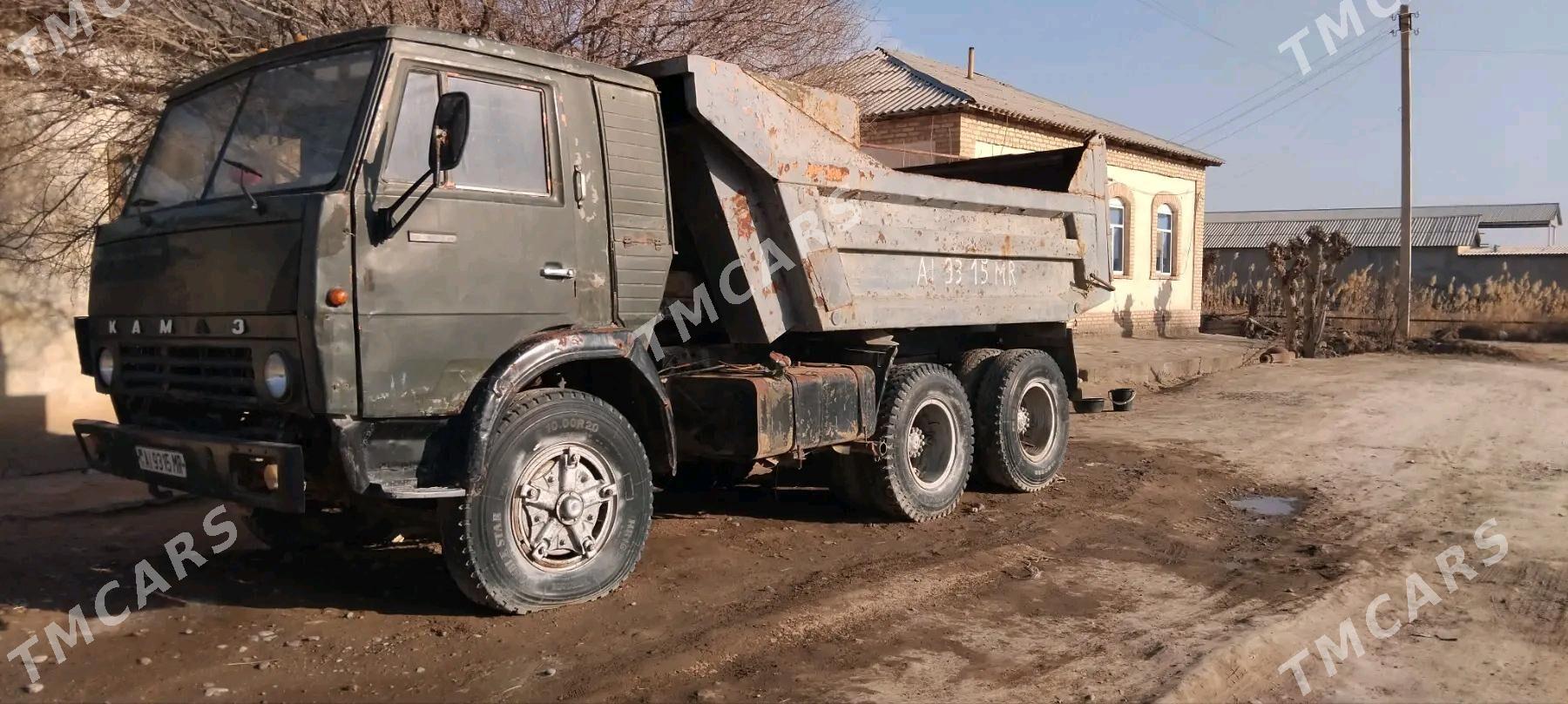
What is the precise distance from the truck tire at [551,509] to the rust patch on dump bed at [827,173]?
70.6 inches

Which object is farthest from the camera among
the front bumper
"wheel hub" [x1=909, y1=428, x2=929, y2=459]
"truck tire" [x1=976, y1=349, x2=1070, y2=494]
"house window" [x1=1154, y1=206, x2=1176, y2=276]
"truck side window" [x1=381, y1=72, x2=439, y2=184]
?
"house window" [x1=1154, y1=206, x2=1176, y2=276]

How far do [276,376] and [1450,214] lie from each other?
5677 centimetres

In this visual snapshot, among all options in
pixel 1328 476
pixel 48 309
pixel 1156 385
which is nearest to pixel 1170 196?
pixel 1156 385

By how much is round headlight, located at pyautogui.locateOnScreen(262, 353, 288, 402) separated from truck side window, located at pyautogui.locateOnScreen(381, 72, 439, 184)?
0.80m

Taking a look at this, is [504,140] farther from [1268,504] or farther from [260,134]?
[1268,504]

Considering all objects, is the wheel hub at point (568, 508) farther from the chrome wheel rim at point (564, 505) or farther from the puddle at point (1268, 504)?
the puddle at point (1268, 504)

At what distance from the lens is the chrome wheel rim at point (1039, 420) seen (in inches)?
324

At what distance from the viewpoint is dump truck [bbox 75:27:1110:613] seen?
416 cm

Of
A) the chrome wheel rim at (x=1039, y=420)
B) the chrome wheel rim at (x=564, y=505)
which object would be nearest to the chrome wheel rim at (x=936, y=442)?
the chrome wheel rim at (x=1039, y=420)

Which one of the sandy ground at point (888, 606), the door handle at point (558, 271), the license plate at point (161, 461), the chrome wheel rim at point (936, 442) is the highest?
the door handle at point (558, 271)

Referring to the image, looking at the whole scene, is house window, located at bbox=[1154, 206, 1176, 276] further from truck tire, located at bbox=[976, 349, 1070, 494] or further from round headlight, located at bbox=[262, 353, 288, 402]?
round headlight, located at bbox=[262, 353, 288, 402]

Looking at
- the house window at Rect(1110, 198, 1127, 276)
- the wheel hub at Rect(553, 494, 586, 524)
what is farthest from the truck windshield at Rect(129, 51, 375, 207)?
the house window at Rect(1110, 198, 1127, 276)

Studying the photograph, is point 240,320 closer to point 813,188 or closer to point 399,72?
point 399,72

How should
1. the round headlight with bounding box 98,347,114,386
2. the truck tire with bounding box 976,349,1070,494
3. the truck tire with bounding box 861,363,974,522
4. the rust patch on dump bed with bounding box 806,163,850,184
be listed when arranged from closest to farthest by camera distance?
the round headlight with bounding box 98,347,114,386
the rust patch on dump bed with bounding box 806,163,850,184
the truck tire with bounding box 861,363,974,522
the truck tire with bounding box 976,349,1070,494
